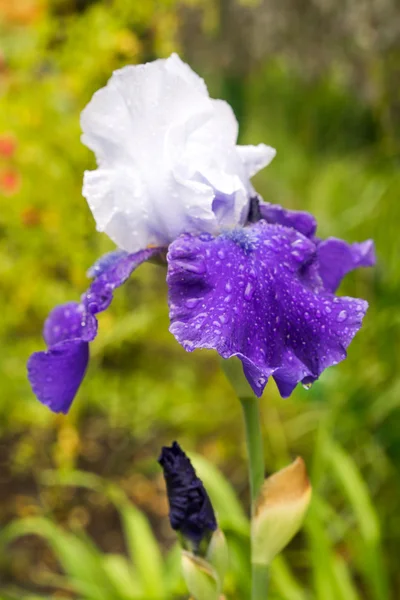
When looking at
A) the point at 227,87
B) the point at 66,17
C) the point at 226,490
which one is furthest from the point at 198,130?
the point at 227,87

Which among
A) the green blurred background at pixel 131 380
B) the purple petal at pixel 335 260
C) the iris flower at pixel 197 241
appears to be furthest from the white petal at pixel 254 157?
the green blurred background at pixel 131 380

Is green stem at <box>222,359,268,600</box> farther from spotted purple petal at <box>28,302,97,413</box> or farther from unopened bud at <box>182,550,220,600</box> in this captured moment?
spotted purple petal at <box>28,302,97,413</box>

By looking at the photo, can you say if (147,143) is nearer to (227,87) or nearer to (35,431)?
(35,431)

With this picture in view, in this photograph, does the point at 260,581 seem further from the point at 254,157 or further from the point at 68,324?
the point at 254,157

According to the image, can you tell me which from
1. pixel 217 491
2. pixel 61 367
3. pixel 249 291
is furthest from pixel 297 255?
pixel 217 491

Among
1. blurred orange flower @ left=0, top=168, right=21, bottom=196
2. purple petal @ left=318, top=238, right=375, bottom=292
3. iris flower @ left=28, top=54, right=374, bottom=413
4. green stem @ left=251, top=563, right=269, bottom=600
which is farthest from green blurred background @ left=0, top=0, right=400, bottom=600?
iris flower @ left=28, top=54, right=374, bottom=413

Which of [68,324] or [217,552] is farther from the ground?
[68,324]

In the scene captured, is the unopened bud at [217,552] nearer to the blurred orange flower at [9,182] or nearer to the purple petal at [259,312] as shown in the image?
the purple petal at [259,312]

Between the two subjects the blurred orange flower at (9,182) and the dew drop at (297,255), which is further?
the blurred orange flower at (9,182)
